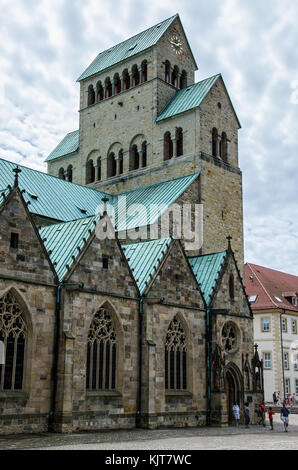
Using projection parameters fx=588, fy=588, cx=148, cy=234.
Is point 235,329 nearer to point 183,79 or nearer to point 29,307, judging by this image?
point 29,307

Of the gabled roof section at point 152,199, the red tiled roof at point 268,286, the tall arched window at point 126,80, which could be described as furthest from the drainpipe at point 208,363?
the red tiled roof at point 268,286

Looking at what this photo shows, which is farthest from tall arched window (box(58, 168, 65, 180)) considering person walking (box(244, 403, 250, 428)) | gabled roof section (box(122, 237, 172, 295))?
person walking (box(244, 403, 250, 428))

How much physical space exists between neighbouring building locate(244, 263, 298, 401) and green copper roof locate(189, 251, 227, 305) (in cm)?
2579

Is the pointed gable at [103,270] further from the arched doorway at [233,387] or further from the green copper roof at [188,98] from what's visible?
the green copper roof at [188,98]

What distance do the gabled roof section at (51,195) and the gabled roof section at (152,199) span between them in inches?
106

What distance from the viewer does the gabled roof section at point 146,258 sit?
30.2m

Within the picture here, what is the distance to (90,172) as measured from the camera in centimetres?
5534

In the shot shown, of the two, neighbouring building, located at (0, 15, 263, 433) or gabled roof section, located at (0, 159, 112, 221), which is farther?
gabled roof section, located at (0, 159, 112, 221)

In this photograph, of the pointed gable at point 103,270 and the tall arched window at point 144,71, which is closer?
the pointed gable at point 103,270

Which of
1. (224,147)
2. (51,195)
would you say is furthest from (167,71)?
(51,195)

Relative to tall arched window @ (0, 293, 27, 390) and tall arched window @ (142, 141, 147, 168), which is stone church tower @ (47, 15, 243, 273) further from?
tall arched window @ (0, 293, 27, 390)

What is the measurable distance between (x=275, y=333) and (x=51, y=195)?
29.0m

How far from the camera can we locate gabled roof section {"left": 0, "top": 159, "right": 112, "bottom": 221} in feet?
129
